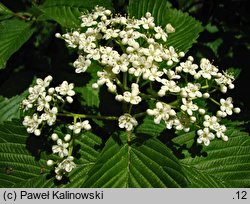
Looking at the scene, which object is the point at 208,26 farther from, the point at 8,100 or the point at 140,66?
the point at 8,100

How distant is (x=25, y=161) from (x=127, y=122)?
2.51 feet

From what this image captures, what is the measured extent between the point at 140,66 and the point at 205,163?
0.80 m

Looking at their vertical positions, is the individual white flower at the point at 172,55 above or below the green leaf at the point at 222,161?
above

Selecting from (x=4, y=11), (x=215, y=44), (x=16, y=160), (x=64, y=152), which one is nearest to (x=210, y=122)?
(x=64, y=152)

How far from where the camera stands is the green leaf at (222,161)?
268 cm

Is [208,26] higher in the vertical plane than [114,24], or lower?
higher

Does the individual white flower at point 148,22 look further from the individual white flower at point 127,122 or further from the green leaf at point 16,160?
the green leaf at point 16,160

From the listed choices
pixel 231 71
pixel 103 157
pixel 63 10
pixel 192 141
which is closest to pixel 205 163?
pixel 192 141

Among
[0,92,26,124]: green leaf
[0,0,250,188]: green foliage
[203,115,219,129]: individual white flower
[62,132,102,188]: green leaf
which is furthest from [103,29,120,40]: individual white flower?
[0,92,26,124]: green leaf

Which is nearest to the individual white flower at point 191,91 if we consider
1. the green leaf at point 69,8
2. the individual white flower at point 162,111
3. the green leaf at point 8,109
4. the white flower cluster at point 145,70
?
the white flower cluster at point 145,70

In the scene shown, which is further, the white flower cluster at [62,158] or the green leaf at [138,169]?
the white flower cluster at [62,158]

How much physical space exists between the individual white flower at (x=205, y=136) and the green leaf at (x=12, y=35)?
1.38 metres

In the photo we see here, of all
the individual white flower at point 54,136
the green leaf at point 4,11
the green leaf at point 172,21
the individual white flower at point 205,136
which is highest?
the green leaf at point 4,11

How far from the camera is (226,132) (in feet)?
9.09
